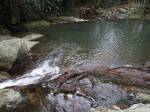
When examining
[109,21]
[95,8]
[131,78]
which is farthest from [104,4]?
[131,78]

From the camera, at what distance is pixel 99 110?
6945 mm

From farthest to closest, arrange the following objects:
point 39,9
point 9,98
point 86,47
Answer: point 39,9, point 86,47, point 9,98

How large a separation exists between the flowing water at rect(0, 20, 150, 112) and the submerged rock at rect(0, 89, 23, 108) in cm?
103

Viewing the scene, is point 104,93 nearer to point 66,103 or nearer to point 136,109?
point 66,103

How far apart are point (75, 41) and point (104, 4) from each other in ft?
40.5

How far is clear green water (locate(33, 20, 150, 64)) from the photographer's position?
453 inches

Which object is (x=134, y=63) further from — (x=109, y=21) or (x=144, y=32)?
(x=109, y=21)

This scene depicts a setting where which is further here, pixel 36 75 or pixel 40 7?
pixel 40 7

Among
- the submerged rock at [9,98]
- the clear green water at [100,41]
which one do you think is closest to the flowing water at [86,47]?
the clear green water at [100,41]

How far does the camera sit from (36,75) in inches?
376

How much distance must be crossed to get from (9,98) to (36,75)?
2276mm

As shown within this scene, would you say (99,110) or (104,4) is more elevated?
(104,4)

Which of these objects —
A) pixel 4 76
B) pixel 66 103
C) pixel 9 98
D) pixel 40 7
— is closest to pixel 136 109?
pixel 66 103

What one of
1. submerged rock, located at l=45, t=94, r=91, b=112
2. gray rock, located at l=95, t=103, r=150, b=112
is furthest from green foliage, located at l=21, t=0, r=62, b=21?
gray rock, located at l=95, t=103, r=150, b=112
